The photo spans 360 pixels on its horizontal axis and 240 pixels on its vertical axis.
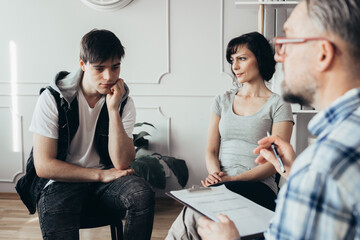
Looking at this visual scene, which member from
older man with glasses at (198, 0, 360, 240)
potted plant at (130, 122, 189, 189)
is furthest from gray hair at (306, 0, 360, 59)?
potted plant at (130, 122, 189, 189)

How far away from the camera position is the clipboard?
3.14 ft

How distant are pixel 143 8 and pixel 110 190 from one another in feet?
5.66

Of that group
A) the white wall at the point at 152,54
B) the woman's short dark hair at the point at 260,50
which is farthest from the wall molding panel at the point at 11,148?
the woman's short dark hair at the point at 260,50

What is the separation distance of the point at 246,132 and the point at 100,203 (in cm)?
70

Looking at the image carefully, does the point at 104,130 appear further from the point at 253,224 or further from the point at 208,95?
the point at 208,95

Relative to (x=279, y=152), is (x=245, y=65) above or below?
above

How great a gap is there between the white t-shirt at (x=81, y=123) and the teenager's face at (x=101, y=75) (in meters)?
0.07

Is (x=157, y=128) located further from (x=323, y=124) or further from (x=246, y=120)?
(x=323, y=124)

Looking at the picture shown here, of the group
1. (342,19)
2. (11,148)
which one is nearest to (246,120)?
(342,19)

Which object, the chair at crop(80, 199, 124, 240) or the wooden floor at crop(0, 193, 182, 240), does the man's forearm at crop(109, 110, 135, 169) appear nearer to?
the chair at crop(80, 199, 124, 240)

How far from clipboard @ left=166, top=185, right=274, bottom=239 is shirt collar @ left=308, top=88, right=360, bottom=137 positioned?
1.25 ft

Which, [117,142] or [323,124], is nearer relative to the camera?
[323,124]

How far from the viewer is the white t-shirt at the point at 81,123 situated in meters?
1.56

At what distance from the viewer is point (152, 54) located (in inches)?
114
